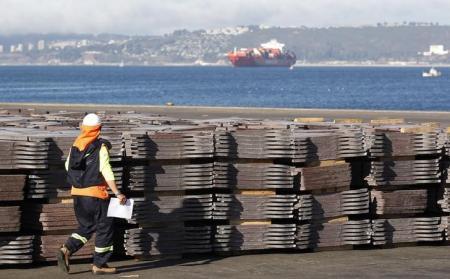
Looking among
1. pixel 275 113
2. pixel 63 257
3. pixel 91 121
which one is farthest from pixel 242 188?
pixel 275 113

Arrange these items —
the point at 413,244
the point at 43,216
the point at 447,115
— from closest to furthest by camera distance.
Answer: the point at 43,216 → the point at 413,244 → the point at 447,115

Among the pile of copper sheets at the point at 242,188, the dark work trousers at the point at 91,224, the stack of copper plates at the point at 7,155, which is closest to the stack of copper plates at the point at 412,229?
the pile of copper sheets at the point at 242,188

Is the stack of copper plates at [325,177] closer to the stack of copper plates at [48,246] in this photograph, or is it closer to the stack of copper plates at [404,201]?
the stack of copper plates at [404,201]

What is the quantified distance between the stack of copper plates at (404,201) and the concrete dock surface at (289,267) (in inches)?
24.1

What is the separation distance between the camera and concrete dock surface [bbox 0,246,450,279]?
12.4 meters

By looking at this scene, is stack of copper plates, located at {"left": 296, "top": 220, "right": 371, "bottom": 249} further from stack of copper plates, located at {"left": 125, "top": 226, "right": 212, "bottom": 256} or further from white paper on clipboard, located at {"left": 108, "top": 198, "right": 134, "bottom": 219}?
white paper on clipboard, located at {"left": 108, "top": 198, "right": 134, "bottom": 219}

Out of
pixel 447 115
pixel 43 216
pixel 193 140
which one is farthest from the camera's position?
pixel 447 115

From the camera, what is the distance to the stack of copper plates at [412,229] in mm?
14523

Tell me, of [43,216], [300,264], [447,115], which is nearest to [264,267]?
[300,264]

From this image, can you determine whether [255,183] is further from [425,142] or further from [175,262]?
[425,142]

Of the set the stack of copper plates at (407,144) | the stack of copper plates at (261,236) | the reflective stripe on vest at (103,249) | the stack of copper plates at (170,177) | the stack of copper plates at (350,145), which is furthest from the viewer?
the stack of copper plates at (407,144)

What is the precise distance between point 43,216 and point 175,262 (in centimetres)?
169

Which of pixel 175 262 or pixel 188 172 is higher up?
pixel 188 172

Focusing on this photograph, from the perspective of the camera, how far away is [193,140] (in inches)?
535
